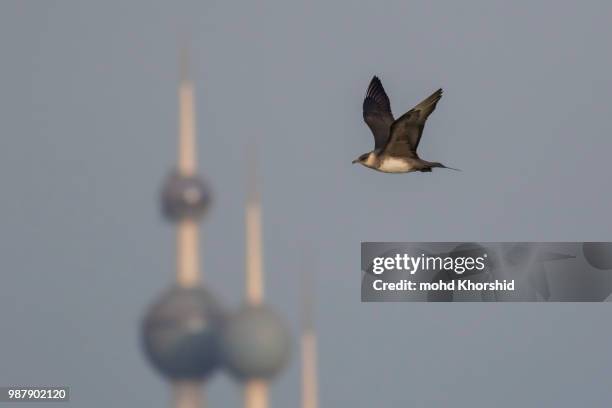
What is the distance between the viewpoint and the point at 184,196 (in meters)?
36.8

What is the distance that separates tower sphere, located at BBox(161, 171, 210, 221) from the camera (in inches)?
1446

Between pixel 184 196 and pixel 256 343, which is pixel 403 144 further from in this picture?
pixel 256 343

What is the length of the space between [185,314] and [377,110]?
76.5 ft

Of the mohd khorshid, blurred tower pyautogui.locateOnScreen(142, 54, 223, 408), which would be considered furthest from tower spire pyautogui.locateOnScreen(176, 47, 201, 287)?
the mohd khorshid

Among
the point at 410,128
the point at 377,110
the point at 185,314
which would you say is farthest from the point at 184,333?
the point at 377,110

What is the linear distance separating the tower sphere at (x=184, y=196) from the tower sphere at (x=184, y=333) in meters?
1.67

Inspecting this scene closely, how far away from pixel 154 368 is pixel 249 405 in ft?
7.27

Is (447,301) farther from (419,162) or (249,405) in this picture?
(249,405)

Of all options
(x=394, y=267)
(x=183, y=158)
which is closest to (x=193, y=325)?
(x=183, y=158)

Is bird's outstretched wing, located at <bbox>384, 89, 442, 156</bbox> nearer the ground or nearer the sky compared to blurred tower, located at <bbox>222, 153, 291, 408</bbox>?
nearer the sky

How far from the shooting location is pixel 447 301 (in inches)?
2232

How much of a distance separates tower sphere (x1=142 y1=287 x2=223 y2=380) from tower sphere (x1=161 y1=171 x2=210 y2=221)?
167cm

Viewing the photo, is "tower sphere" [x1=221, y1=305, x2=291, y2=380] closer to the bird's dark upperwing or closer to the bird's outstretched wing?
the bird's outstretched wing

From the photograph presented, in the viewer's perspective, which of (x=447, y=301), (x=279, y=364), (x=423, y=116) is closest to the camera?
(x=279, y=364)
